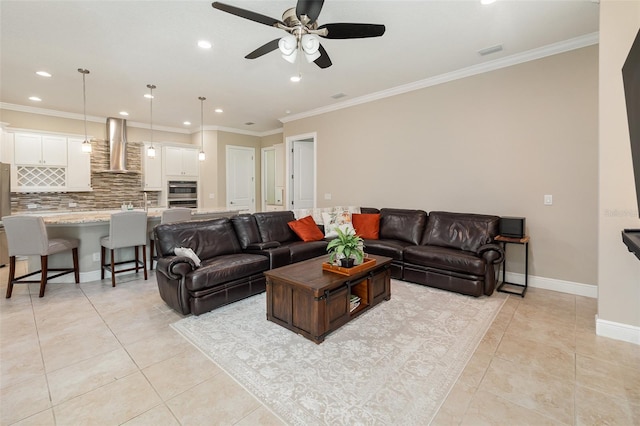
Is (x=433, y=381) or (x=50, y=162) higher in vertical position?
(x=50, y=162)

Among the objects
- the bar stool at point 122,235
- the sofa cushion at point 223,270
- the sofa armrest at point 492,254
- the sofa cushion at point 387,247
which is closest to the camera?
the sofa cushion at point 223,270

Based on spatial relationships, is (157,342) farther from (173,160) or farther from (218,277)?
(173,160)

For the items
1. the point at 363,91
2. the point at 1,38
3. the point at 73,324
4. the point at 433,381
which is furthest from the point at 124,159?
the point at 433,381

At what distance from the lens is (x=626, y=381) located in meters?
1.91

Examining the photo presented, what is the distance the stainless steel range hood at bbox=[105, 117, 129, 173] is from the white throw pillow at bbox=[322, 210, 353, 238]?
503cm

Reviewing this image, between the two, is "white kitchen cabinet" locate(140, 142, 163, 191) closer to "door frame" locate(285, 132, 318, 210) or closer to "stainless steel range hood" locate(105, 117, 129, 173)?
"stainless steel range hood" locate(105, 117, 129, 173)

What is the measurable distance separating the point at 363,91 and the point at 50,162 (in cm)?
634

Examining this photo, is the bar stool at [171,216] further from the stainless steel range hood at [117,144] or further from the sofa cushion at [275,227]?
the stainless steel range hood at [117,144]

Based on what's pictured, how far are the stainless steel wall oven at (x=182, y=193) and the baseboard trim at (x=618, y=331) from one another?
7940mm

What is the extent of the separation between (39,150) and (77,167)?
64 centimetres

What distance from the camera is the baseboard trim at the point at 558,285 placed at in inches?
136

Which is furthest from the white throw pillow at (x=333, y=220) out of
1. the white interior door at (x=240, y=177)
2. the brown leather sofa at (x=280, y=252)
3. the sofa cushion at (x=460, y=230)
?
the white interior door at (x=240, y=177)

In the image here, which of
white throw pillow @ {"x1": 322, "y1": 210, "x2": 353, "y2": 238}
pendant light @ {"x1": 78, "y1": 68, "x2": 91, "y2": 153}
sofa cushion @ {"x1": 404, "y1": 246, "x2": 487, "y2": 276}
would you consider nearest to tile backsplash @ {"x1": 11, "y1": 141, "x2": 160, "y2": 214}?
Result: pendant light @ {"x1": 78, "y1": 68, "x2": 91, "y2": 153}

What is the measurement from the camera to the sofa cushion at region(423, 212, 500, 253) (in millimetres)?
3758
